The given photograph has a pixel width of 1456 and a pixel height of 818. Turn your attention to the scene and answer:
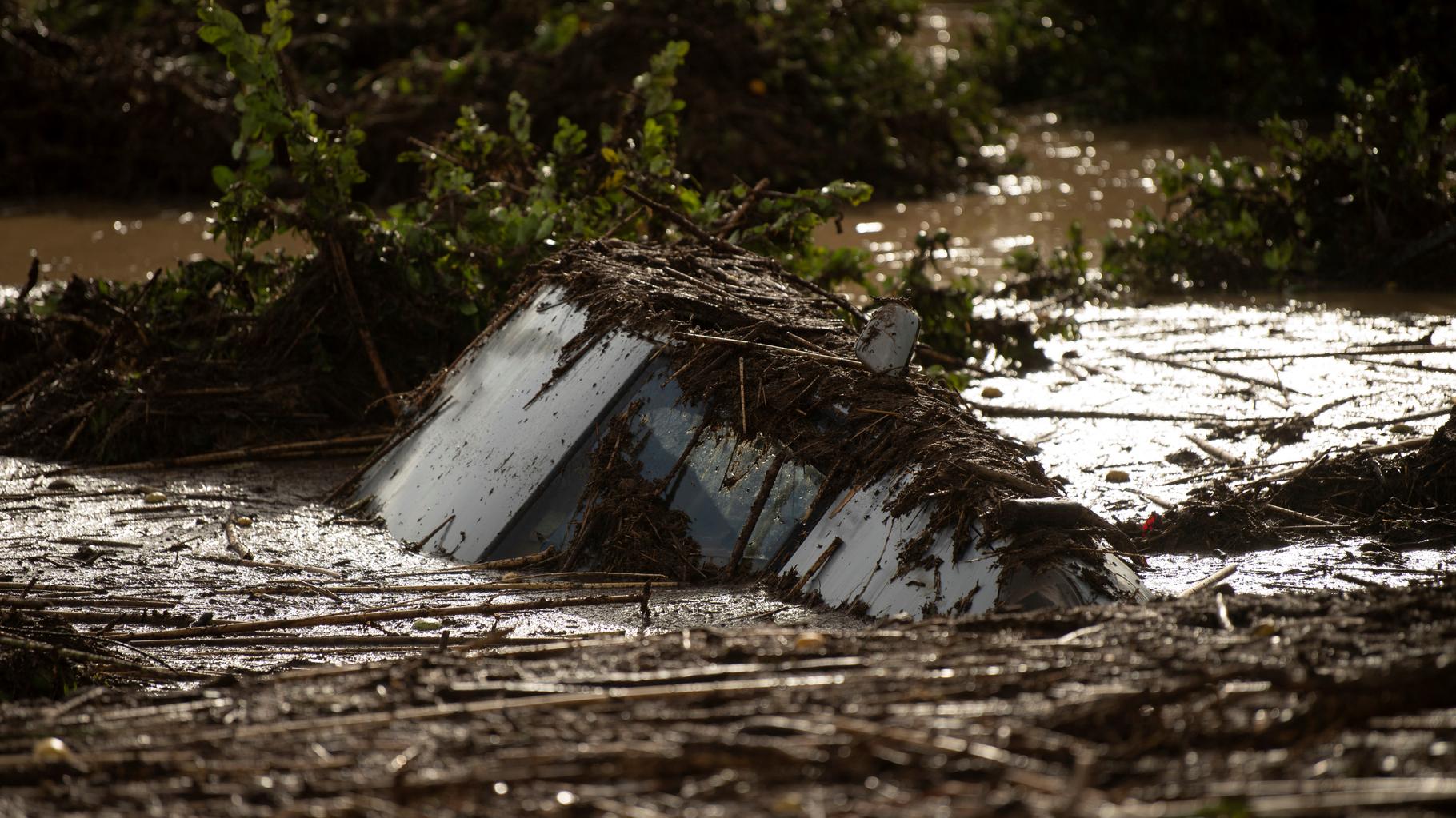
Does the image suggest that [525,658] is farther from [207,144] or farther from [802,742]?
[207,144]

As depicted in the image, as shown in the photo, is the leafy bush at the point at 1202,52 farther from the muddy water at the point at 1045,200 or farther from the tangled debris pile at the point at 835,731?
the tangled debris pile at the point at 835,731

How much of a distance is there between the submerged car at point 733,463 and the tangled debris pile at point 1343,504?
3.05ft

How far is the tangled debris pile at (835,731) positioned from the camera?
72.1 inches

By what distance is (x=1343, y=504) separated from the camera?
14.5 ft

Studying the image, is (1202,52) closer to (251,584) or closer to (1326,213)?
(1326,213)

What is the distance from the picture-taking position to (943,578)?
326cm

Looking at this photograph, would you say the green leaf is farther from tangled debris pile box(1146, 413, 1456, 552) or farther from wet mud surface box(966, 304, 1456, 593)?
tangled debris pile box(1146, 413, 1456, 552)

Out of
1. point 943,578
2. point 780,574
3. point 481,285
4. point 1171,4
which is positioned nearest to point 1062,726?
point 943,578

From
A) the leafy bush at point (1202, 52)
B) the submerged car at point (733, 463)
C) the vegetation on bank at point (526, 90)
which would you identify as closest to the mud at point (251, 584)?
the submerged car at point (733, 463)

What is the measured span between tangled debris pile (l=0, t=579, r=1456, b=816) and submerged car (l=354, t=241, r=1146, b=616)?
76cm

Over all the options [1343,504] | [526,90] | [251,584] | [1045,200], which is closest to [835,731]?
[251,584]

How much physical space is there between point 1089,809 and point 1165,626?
81 cm

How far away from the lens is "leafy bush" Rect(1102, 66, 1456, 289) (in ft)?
26.1

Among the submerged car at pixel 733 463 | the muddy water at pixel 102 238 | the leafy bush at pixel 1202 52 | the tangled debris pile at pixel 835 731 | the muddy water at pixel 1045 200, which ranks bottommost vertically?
the tangled debris pile at pixel 835 731
